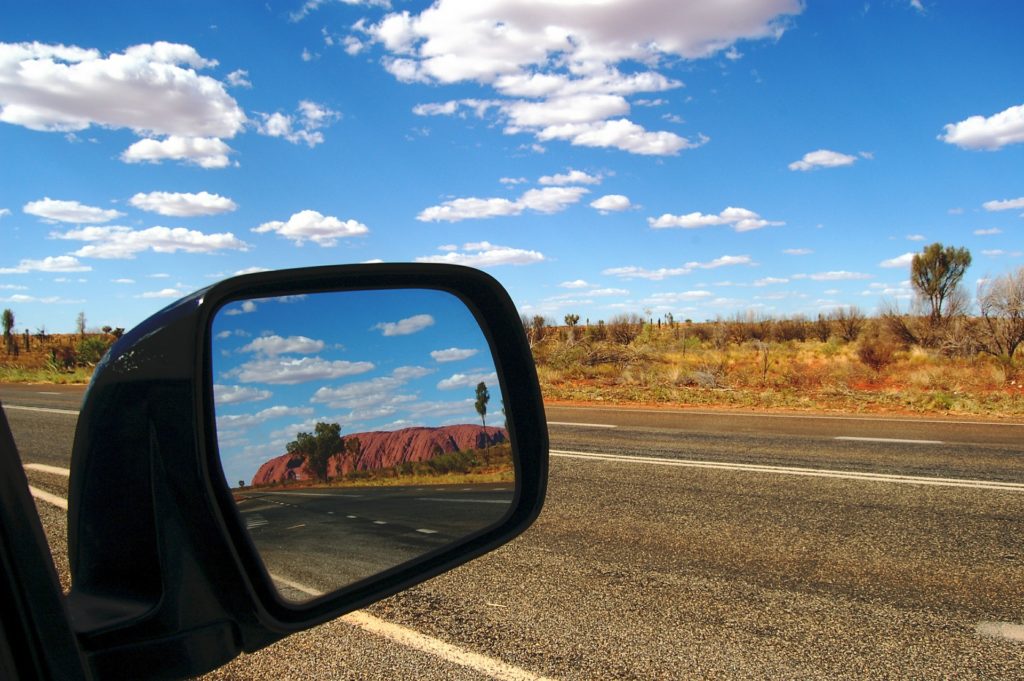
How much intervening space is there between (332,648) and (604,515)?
3.06 meters

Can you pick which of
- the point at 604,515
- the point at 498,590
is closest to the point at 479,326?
the point at 498,590

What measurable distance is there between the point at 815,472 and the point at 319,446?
749 centimetres

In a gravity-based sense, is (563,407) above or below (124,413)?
below

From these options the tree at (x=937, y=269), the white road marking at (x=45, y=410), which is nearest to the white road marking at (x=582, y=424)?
the white road marking at (x=45, y=410)

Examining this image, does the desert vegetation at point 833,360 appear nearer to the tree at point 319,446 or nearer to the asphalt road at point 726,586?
the asphalt road at point 726,586

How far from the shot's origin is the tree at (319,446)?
1.31 meters

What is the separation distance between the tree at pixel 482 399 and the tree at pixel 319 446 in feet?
2.24

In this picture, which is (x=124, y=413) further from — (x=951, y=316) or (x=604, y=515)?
(x=951, y=316)

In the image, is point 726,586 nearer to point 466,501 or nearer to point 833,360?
point 466,501

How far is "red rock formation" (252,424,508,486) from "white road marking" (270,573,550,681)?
1434 millimetres

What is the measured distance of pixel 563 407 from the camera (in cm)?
1616

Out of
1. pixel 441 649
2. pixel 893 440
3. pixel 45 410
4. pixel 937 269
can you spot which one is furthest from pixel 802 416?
pixel 937 269

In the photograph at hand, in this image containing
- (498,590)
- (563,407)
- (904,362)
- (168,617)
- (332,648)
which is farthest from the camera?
(904,362)

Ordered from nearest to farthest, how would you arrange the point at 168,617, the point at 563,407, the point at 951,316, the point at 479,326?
1. the point at 168,617
2. the point at 479,326
3. the point at 563,407
4. the point at 951,316
